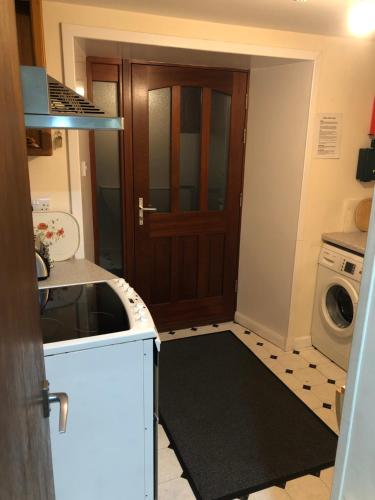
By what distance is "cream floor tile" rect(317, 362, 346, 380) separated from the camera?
273 centimetres

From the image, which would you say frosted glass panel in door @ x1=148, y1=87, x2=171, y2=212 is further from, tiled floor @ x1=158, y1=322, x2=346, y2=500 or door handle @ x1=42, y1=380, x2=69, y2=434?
door handle @ x1=42, y1=380, x2=69, y2=434

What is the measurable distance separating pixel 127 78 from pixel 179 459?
7.89 ft

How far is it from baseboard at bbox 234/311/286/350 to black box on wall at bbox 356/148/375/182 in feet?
4.41

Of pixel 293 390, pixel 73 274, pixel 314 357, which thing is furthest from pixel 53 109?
pixel 314 357

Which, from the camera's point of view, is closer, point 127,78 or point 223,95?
point 127,78

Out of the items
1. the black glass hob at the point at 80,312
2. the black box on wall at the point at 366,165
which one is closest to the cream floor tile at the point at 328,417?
the black glass hob at the point at 80,312

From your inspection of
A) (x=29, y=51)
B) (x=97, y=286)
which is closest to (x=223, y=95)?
(x=29, y=51)

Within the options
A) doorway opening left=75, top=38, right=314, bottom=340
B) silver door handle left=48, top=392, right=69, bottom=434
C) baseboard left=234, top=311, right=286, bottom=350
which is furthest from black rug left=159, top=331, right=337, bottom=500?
silver door handle left=48, top=392, right=69, bottom=434

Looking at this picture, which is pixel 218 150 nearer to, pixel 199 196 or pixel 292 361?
pixel 199 196

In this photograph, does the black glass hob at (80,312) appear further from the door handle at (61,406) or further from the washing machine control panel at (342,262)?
the washing machine control panel at (342,262)

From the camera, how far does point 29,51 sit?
1816mm

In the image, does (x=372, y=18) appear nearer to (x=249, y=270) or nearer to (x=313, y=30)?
(x=313, y=30)

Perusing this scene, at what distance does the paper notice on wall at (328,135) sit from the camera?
2693 mm

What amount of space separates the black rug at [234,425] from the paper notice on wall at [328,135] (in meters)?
1.57
